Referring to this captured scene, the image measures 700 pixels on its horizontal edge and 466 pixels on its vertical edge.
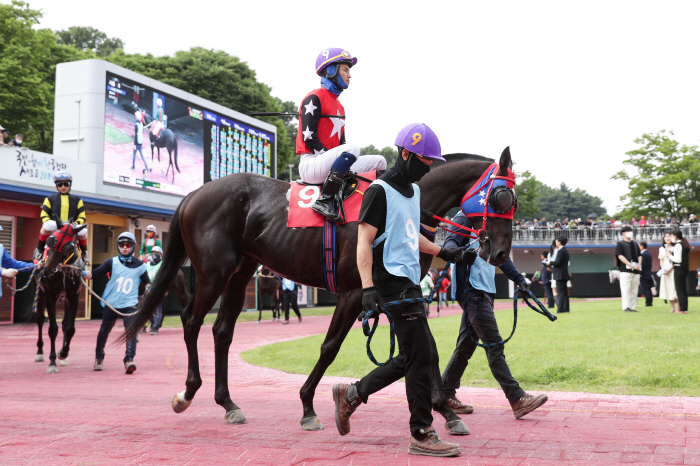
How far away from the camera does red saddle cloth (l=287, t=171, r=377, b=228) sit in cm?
498

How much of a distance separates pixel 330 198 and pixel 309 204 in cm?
24

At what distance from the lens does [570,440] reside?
429cm

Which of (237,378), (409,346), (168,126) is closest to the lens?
(409,346)

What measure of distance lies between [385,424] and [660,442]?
194 centimetres

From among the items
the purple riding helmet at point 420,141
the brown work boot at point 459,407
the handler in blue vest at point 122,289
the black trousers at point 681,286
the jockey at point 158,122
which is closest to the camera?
the purple riding helmet at point 420,141

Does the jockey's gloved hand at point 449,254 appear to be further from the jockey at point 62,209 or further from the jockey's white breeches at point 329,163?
the jockey at point 62,209

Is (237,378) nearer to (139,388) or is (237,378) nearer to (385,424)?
(139,388)

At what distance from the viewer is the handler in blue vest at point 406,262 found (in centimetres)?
391

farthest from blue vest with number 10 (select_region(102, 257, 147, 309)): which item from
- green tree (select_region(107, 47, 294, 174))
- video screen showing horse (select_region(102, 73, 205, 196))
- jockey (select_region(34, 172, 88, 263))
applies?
green tree (select_region(107, 47, 294, 174))

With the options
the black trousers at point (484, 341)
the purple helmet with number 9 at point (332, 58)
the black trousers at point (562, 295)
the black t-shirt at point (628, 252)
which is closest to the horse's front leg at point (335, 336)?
the black trousers at point (484, 341)

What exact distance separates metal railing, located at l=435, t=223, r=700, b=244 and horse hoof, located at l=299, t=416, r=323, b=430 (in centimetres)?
3909

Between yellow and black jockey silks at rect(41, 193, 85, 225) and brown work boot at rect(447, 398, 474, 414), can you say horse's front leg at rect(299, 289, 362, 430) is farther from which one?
yellow and black jockey silks at rect(41, 193, 85, 225)

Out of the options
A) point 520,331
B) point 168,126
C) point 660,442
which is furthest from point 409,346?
point 168,126

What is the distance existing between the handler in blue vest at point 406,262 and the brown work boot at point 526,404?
1395 mm
